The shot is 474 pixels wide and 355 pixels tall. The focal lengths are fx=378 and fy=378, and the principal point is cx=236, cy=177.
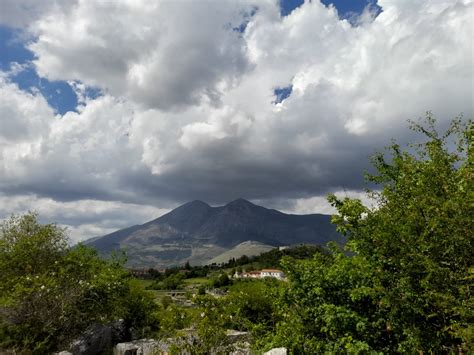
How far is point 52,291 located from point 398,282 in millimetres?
19019

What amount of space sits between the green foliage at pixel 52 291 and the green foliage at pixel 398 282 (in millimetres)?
14645

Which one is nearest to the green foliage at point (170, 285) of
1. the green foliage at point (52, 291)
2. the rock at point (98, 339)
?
the green foliage at point (52, 291)

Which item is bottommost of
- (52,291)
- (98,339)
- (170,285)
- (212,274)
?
(170,285)

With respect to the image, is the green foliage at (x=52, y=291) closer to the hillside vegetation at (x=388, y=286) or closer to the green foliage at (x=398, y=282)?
the hillside vegetation at (x=388, y=286)

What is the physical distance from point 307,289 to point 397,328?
3119 mm

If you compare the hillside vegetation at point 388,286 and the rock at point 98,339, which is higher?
the hillside vegetation at point 388,286

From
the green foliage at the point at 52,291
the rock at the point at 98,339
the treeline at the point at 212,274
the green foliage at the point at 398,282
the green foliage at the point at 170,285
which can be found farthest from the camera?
the green foliage at the point at 170,285

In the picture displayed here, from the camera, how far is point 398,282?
35.5 ft

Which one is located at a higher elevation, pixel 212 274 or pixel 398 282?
pixel 398 282

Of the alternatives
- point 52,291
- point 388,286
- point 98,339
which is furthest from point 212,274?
point 388,286

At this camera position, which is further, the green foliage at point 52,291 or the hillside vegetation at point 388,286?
the green foliage at point 52,291

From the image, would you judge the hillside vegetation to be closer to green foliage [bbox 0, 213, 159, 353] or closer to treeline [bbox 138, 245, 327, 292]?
green foliage [bbox 0, 213, 159, 353]

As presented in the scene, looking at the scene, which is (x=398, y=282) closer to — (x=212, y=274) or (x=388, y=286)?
(x=388, y=286)

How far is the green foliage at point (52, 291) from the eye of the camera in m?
20.7
